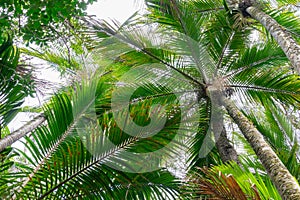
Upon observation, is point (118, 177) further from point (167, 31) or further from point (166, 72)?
point (167, 31)

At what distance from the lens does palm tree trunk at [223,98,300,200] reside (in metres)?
2.25

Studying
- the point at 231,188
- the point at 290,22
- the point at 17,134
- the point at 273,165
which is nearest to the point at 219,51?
the point at 290,22

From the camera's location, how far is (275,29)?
3746mm

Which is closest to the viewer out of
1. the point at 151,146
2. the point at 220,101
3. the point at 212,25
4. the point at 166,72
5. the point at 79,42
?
the point at 151,146

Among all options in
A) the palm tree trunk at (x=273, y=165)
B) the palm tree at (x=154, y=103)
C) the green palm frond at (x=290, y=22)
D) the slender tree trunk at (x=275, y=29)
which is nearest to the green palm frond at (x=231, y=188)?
the palm tree trunk at (x=273, y=165)

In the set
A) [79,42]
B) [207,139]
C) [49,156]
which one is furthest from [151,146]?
[79,42]

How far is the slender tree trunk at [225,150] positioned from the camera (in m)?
4.17

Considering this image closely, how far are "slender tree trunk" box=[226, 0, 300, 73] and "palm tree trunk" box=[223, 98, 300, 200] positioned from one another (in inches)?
29.7

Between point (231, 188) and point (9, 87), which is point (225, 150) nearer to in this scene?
point (231, 188)

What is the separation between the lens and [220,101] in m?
4.33

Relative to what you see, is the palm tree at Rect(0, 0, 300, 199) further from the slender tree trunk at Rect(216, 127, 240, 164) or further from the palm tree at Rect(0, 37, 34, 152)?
the palm tree at Rect(0, 37, 34, 152)

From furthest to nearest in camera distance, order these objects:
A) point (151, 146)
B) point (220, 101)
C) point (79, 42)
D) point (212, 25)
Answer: point (79, 42)
point (212, 25)
point (220, 101)
point (151, 146)

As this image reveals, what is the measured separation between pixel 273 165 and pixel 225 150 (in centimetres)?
157

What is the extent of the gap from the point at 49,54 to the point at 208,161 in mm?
2938
